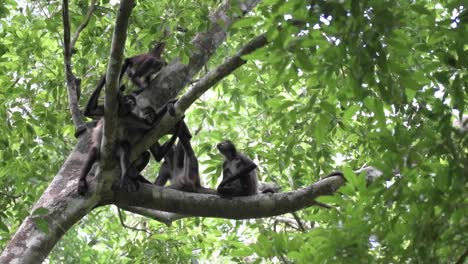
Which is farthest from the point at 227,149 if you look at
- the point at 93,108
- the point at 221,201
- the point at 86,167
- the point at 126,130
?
the point at 86,167

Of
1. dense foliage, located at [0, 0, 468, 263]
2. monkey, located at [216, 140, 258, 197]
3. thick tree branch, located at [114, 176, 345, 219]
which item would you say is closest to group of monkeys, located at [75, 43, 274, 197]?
monkey, located at [216, 140, 258, 197]

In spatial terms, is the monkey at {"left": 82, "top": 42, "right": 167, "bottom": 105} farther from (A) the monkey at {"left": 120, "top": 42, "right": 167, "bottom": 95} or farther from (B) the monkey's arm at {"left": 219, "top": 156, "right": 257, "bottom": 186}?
(B) the monkey's arm at {"left": 219, "top": 156, "right": 257, "bottom": 186}

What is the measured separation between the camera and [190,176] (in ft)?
25.5

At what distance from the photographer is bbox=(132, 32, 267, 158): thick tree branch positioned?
499 centimetres

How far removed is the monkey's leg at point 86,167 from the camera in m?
5.42

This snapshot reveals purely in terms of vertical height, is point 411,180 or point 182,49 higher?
point 182,49

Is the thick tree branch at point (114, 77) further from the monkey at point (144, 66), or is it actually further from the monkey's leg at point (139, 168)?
the monkey at point (144, 66)

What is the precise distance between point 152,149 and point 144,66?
40.3 inches

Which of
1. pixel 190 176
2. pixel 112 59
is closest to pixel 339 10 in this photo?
pixel 112 59

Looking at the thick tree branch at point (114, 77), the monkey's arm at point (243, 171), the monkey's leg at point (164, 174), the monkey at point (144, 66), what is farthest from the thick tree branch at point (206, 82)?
the monkey's leg at point (164, 174)

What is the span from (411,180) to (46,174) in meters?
5.69

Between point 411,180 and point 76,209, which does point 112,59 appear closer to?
point 76,209

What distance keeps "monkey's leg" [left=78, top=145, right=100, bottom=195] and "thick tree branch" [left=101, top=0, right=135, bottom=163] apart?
0.82ft

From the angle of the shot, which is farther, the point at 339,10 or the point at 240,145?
the point at 240,145
